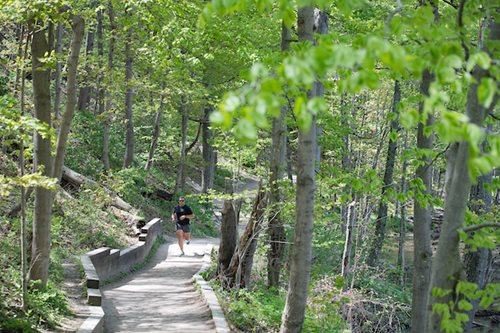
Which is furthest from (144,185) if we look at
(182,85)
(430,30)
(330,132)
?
(430,30)

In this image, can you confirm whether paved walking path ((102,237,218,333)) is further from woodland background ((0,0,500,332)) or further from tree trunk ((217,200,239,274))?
tree trunk ((217,200,239,274))

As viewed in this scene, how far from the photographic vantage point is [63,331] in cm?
810

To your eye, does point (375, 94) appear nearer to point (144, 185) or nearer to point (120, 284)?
point (144, 185)

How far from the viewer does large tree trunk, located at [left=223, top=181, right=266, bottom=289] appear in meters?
11.5

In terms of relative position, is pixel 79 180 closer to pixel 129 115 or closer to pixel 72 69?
pixel 129 115

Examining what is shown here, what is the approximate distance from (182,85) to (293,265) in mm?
15514

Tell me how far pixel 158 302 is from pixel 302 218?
5657 mm

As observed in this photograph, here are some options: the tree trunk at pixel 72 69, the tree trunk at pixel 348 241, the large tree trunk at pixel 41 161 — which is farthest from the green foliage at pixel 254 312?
the tree trunk at pixel 72 69

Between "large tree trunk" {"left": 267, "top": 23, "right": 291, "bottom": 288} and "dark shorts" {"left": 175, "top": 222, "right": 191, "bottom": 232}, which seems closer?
"large tree trunk" {"left": 267, "top": 23, "right": 291, "bottom": 288}

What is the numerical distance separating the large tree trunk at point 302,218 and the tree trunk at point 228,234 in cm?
553

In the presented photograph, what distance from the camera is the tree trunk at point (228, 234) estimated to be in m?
12.6

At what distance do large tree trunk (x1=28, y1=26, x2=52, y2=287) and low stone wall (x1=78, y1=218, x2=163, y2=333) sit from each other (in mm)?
1126

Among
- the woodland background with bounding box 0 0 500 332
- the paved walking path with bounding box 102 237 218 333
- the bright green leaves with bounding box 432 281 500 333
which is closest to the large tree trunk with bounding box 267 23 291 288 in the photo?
the woodland background with bounding box 0 0 500 332

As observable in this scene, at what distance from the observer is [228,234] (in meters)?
12.7
